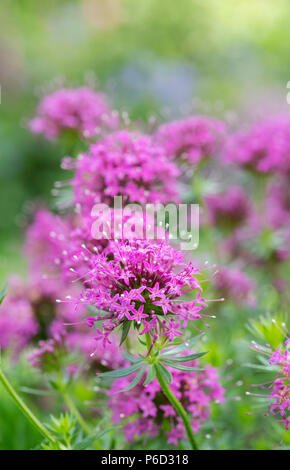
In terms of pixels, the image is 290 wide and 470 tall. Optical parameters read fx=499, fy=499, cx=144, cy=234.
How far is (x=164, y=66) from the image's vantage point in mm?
7910

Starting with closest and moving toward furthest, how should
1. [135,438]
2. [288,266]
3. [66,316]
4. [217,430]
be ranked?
[135,438]
[217,430]
[66,316]
[288,266]

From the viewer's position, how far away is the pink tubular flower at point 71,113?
2041 millimetres

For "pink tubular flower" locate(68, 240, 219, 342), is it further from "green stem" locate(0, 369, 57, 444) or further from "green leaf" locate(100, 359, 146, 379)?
"green stem" locate(0, 369, 57, 444)

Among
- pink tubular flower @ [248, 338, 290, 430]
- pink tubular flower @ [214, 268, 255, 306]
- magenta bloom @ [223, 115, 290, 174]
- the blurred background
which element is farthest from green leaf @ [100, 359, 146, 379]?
the blurred background

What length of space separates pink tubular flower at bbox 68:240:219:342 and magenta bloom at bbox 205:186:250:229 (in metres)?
1.33

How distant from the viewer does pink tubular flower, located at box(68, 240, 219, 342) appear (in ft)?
3.85

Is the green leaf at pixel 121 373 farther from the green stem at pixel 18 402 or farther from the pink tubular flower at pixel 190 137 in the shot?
the pink tubular flower at pixel 190 137

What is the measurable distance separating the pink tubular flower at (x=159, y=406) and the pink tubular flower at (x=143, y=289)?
A: 265mm

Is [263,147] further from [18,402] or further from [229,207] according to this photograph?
[18,402]

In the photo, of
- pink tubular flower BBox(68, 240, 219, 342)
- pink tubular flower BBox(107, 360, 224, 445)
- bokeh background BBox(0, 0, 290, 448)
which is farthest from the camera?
bokeh background BBox(0, 0, 290, 448)

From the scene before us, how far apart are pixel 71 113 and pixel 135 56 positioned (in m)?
6.41
